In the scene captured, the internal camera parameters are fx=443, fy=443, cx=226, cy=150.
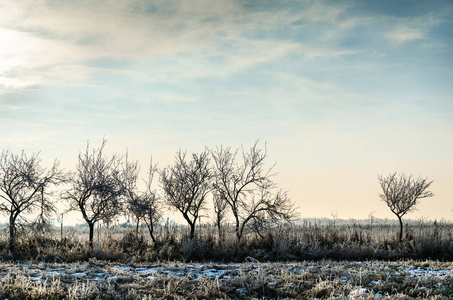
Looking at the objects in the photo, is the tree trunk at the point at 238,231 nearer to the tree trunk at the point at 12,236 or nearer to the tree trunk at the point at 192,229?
the tree trunk at the point at 192,229

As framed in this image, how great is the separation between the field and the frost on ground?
0.03m

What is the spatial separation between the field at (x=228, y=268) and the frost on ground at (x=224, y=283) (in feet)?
0.08

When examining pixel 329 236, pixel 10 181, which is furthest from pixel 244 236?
pixel 10 181

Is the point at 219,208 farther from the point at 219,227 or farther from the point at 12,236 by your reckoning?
the point at 12,236

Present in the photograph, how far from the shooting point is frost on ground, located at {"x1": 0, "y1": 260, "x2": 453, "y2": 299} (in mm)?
10312

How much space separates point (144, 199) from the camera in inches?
827

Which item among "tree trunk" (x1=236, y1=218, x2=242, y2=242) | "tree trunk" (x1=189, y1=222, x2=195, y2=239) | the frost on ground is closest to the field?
the frost on ground

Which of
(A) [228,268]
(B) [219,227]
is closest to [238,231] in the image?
(B) [219,227]

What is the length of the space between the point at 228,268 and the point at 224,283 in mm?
2408

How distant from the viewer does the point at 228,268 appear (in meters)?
13.5

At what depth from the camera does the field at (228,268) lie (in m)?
10.6

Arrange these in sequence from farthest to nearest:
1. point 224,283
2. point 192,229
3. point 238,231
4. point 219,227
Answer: point 219,227 → point 238,231 → point 192,229 → point 224,283

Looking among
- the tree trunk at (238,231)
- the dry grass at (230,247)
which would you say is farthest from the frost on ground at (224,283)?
the tree trunk at (238,231)

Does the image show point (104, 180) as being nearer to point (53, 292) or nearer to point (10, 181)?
point (10, 181)
